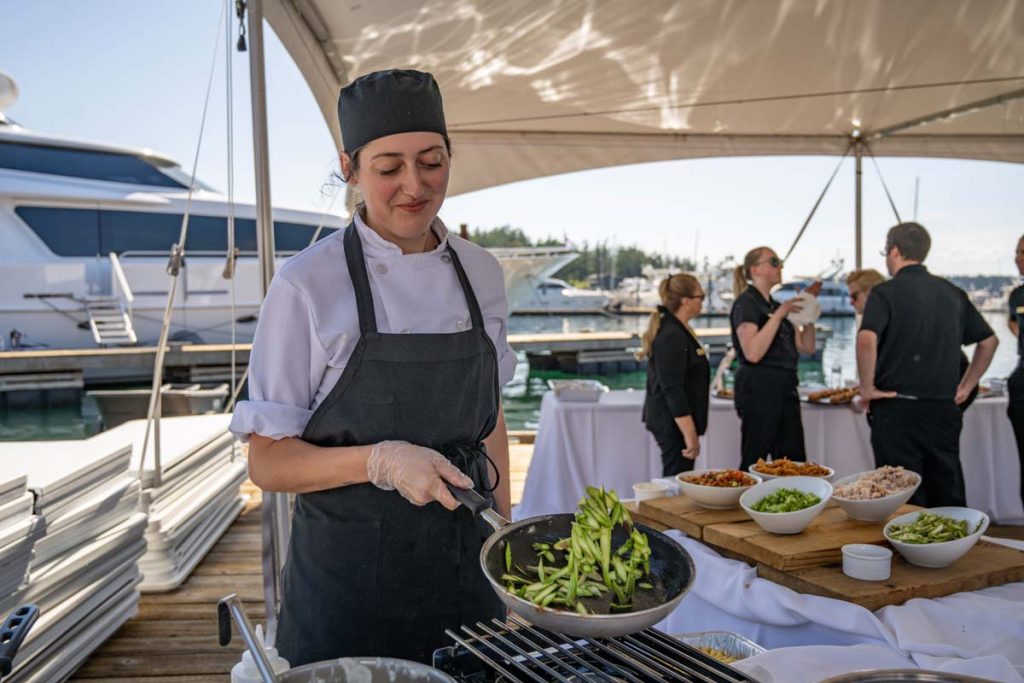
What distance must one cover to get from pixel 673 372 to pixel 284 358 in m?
2.70

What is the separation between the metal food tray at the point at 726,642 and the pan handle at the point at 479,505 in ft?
2.14

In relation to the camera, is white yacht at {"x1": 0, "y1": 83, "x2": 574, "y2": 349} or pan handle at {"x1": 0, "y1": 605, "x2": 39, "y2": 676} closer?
pan handle at {"x1": 0, "y1": 605, "x2": 39, "y2": 676}

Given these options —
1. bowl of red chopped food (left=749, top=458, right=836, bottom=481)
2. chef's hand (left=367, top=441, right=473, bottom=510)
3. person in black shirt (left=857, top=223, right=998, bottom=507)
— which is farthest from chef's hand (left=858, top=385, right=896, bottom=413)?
chef's hand (left=367, top=441, right=473, bottom=510)

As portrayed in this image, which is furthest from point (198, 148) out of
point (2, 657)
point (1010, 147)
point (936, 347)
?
point (1010, 147)

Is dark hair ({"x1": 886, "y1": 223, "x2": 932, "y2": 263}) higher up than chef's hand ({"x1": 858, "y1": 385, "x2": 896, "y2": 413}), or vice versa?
dark hair ({"x1": 886, "y1": 223, "x2": 932, "y2": 263})

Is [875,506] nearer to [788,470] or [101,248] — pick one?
[788,470]

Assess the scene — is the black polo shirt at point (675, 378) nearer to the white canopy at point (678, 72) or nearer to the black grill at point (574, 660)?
the white canopy at point (678, 72)

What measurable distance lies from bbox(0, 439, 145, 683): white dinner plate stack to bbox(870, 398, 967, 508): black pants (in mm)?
3319

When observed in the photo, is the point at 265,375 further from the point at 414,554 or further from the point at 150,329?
the point at 150,329

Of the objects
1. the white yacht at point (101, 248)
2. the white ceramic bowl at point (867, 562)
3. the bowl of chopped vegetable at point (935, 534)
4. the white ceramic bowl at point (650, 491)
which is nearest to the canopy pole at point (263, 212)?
the white ceramic bowl at point (650, 491)

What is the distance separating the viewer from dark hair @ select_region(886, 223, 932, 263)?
3564mm

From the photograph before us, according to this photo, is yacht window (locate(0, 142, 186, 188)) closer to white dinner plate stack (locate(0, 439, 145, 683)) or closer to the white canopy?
the white canopy

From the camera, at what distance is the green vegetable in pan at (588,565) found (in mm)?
1012

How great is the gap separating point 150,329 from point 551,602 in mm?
17379
